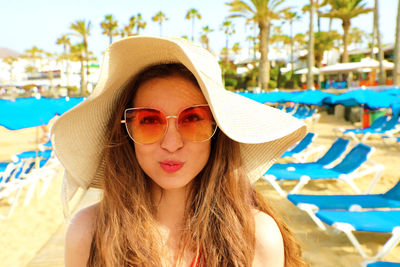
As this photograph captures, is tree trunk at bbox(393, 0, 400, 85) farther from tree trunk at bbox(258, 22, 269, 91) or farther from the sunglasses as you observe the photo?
the sunglasses

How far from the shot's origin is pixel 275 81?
118 ft

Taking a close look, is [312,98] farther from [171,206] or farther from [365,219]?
[171,206]

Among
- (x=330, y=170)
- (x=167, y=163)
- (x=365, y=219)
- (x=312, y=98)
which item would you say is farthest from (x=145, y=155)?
(x=312, y=98)

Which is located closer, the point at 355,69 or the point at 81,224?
the point at 81,224

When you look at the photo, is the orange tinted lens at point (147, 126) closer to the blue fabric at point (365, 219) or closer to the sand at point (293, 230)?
the sand at point (293, 230)

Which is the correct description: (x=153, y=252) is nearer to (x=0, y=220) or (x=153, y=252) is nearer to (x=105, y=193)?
(x=105, y=193)

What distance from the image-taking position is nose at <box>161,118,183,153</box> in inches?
38.9

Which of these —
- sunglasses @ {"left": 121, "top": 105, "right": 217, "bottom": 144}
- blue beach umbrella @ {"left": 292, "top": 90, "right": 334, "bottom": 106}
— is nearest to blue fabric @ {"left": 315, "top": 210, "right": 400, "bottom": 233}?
sunglasses @ {"left": 121, "top": 105, "right": 217, "bottom": 144}

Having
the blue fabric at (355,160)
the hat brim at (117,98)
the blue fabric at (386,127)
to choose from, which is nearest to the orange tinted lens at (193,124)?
the hat brim at (117,98)

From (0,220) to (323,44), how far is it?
36.6 meters

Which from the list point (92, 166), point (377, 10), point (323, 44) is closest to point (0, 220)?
point (92, 166)

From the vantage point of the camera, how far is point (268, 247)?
99 centimetres

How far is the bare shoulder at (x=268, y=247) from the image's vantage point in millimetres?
992

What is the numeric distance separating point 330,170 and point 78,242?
561 cm
